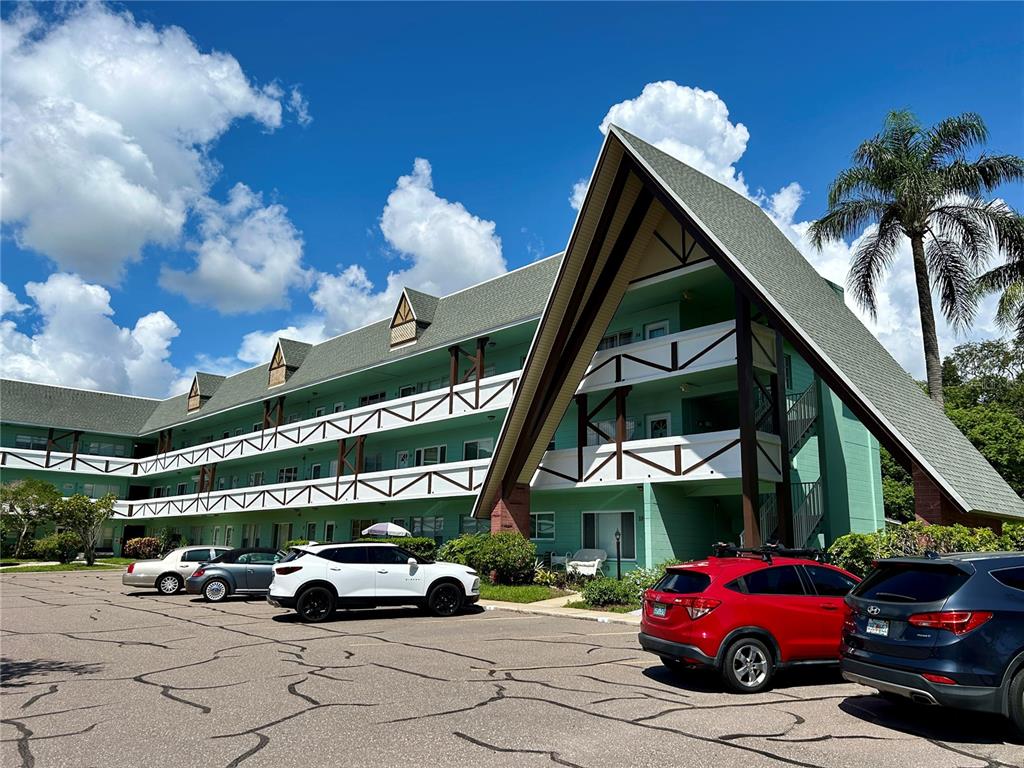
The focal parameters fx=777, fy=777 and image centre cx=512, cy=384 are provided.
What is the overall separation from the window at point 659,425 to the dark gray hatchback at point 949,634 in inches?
665

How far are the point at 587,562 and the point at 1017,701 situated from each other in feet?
56.8

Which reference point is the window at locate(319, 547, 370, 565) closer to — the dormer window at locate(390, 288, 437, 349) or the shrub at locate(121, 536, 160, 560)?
the dormer window at locate(390, 288, 437, 349)

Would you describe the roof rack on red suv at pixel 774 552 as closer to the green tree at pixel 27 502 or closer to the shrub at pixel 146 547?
the green tree at pixel 27 502

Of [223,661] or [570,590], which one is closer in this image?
[223,661]

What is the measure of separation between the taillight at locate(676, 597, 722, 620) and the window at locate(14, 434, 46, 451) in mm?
56460

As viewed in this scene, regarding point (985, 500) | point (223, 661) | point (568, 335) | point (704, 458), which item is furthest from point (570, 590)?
point (223, 661)

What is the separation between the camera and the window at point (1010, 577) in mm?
7770

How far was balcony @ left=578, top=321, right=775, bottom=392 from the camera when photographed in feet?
71.8

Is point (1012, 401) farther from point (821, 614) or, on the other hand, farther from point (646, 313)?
point (821, 614)

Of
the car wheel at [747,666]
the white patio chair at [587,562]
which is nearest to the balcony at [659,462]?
the white patio chair at [587,562]

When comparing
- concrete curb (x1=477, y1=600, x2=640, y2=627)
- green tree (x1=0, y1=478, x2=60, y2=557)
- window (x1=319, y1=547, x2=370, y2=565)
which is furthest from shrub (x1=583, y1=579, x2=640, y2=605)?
green tree (x1=0, y1=478, x2=60, y2=557)

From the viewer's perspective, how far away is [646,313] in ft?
87.2

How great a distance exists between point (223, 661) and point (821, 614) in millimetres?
8610

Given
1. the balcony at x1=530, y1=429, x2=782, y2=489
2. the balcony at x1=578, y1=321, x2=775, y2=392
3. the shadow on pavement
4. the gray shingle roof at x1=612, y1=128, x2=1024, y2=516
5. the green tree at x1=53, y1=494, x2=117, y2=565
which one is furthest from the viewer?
the green tree at x1=53, y1=494, x2=117, y2=565
